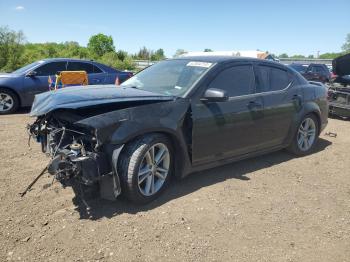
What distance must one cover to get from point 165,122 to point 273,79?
7.57 feet

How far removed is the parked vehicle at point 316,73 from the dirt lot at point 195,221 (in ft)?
49.4

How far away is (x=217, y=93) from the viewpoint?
4293mm

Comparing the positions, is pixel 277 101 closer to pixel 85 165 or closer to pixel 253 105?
pixel 253 105

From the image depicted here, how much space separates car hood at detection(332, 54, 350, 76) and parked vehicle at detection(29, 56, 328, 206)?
15.0 feet

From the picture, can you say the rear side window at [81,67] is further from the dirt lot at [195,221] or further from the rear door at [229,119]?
the rear door at [229,119]

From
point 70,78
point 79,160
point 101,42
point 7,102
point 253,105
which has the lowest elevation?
point 79,160

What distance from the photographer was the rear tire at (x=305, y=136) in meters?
6.03

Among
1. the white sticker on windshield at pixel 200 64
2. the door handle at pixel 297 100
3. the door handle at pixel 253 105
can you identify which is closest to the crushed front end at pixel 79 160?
the white sticker on windshield at pixel 200 64

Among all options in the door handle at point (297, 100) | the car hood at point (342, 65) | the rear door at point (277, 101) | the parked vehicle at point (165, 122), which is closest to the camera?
the parked vehicle at point (165, 122)

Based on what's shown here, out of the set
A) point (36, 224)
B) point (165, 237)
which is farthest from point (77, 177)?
point (165, 237)

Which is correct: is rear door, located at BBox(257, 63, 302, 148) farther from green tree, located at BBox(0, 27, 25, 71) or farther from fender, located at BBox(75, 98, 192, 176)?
green tree, located at BBox(0, 27, 25, 71)

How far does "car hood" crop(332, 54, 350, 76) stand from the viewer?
31.3 feet

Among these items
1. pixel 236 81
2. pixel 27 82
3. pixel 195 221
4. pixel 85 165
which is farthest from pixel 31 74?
pixel 195 221

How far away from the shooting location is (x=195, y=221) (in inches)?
148
